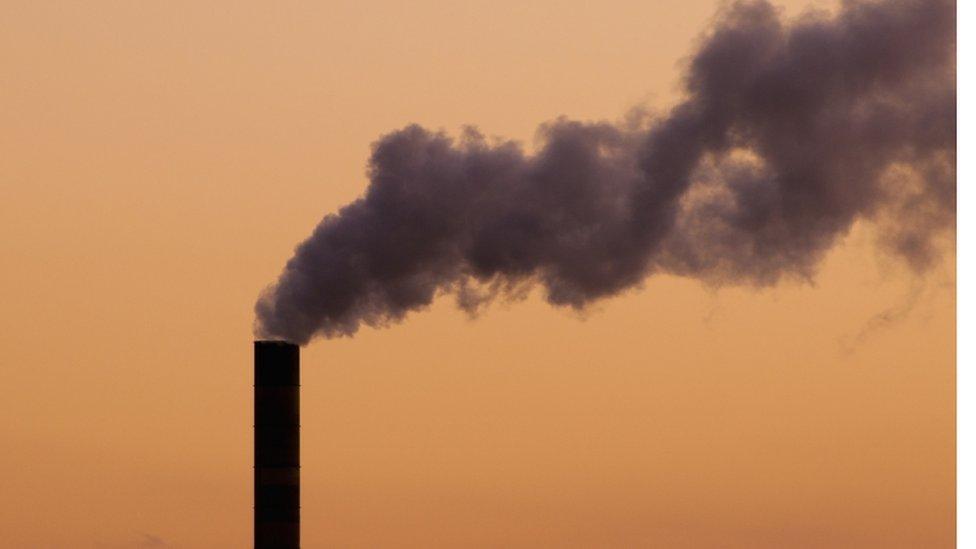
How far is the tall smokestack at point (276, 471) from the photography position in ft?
90.4

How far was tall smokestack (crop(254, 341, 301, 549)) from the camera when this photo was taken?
27.5m

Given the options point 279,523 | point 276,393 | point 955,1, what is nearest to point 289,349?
point 276,393

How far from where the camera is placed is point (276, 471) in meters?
27.5
